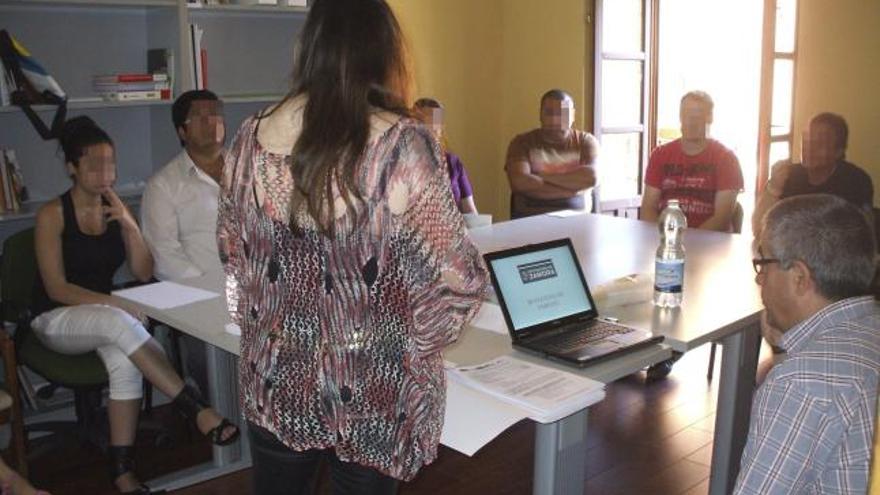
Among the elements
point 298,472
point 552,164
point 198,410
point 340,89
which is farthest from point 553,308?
point 552,164

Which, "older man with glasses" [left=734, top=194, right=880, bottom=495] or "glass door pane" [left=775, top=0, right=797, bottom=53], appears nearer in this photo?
"older man with glasses" [left=734, top=194, right=880, bottom=495]

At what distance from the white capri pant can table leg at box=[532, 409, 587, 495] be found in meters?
1.56

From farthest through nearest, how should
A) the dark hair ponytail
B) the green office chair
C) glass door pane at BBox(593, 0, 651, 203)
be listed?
glass door pane at BBox(593, 0, 651, 203) < the dark hair ponytail < the green office chair

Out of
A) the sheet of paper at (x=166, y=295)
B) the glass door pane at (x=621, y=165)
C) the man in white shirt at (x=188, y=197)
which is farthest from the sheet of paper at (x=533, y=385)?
the glass door pane at (x=621, y=165)

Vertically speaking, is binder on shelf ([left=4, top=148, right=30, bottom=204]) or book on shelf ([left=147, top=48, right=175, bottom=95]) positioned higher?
book on shelf ([left=147, top=48, right=175, bottom=95])

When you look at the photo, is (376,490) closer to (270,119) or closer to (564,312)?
(270,119)

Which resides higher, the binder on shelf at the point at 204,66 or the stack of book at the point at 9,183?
the binder on shelf at the point at 204,66

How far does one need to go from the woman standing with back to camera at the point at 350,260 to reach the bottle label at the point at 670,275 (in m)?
1.06

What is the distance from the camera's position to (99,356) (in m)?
2.94

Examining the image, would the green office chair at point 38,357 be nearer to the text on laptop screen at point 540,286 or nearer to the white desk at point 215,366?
the white desk at point 215,366

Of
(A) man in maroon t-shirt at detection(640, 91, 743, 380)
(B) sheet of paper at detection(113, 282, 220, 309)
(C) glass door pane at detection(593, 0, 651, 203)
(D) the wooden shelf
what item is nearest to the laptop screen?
(B) sheet of paper at detection(113, 282, 220, 309)

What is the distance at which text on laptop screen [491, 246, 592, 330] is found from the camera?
204 cm

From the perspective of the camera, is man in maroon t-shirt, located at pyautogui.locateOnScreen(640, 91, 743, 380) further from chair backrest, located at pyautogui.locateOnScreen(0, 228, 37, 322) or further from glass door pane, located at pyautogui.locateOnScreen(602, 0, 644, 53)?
chair backrest, located at pyautogui.locateOnScreen(0, 228, 37, 322)

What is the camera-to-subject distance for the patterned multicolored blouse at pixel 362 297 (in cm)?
132
